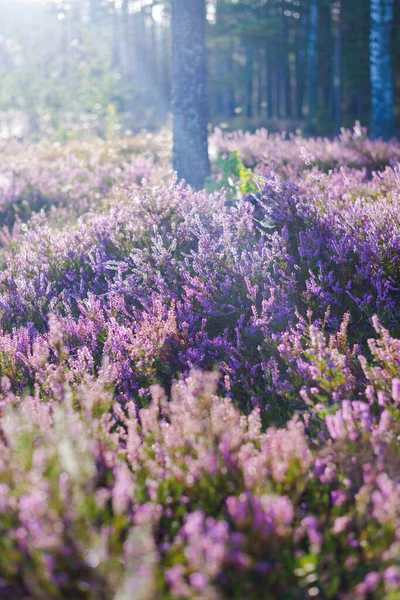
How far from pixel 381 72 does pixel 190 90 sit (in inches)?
359

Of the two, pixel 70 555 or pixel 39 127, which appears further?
pixel 39 127

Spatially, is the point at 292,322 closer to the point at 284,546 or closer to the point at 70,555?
the point at 284,546

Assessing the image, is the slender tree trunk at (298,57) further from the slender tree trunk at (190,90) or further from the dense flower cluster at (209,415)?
the dense flower cluster at (209,415)

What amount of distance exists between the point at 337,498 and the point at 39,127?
883 inches

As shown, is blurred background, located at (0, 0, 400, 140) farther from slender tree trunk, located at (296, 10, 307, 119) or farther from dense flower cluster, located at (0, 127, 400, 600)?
dense flower cluster, located at (0, 127, 400, 600)

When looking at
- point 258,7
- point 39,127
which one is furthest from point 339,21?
point 39,127

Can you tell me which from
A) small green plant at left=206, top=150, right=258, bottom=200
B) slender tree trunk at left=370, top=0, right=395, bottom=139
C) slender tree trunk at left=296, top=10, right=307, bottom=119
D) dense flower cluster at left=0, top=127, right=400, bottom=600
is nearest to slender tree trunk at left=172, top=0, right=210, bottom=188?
small green plant at left=206, top=150, right=258, bottom=200

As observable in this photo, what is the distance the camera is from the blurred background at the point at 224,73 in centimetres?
2141

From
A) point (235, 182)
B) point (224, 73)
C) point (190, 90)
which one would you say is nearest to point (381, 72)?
point (190, 90)

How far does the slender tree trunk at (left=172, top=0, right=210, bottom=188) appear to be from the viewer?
23.6 ft

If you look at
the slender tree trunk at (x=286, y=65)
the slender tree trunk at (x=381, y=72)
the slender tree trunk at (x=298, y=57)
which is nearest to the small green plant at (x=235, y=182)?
the slender tree trunk at (x=381, y=72)

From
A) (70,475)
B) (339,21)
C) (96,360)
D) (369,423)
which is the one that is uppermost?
(339,21)

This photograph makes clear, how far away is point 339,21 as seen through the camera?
23469 mm

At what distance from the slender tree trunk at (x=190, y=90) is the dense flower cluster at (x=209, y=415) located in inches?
95.3
